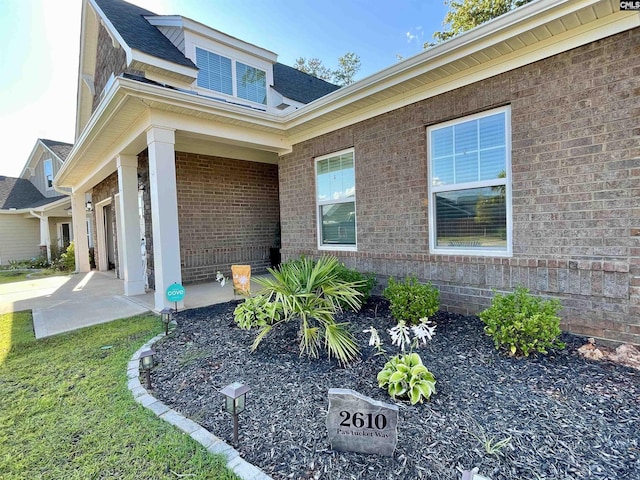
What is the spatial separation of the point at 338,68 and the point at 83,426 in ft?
86.5

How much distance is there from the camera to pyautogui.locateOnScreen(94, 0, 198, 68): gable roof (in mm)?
7621

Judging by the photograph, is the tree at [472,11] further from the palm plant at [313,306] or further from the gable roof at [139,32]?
the palm plant at [313,306]

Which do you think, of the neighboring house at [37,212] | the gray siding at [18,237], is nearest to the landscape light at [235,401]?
the neighboring house at [37,212]

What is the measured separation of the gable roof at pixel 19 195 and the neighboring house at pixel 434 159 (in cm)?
1250

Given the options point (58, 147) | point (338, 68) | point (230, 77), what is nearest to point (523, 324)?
point (230, 77)

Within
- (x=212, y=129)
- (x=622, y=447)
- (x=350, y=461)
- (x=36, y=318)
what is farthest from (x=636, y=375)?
(x=36, y=318)

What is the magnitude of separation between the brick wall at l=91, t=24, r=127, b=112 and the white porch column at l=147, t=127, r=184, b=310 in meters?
4.25

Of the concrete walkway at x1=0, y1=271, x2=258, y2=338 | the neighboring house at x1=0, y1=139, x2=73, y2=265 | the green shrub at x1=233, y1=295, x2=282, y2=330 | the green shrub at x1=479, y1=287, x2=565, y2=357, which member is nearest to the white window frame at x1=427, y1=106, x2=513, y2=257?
the green shrub at x1=479, y1=287, x2=565, y2=357

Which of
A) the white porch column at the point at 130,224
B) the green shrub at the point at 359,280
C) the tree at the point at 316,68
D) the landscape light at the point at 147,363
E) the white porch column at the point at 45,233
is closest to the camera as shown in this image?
the landscape light at the point at 147,363

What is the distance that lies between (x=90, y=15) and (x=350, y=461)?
13397 millimetres

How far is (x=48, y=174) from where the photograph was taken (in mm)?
17984

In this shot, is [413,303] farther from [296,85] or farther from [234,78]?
[296,85]

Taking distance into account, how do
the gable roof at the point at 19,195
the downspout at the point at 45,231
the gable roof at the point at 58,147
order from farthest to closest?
the gable roof at the point at 19,195, the gable roof at the point at 58,147, the downspout at the point at 45,231

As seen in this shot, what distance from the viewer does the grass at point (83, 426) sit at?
196 centimetres
